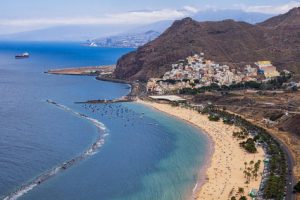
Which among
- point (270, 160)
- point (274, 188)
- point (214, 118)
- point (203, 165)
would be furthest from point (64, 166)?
point (214, 118)

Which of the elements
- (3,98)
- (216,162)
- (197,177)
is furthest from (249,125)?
(3,98)

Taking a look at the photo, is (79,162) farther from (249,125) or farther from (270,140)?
(249,125)

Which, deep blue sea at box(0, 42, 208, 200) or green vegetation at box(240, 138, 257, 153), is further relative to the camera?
green vegetation at box(240, 138, 257, 153)

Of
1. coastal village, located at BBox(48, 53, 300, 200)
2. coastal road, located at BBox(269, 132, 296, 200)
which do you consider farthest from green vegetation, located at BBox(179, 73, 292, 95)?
coastal road, located at BBox(269, 132, 296, 200)

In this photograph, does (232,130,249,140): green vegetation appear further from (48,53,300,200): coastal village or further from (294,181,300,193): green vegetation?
(294,181,300,193): green vegetation

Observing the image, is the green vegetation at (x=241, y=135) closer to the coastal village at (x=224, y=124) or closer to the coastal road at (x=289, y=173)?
the coastal village at (x=224, y=124)
